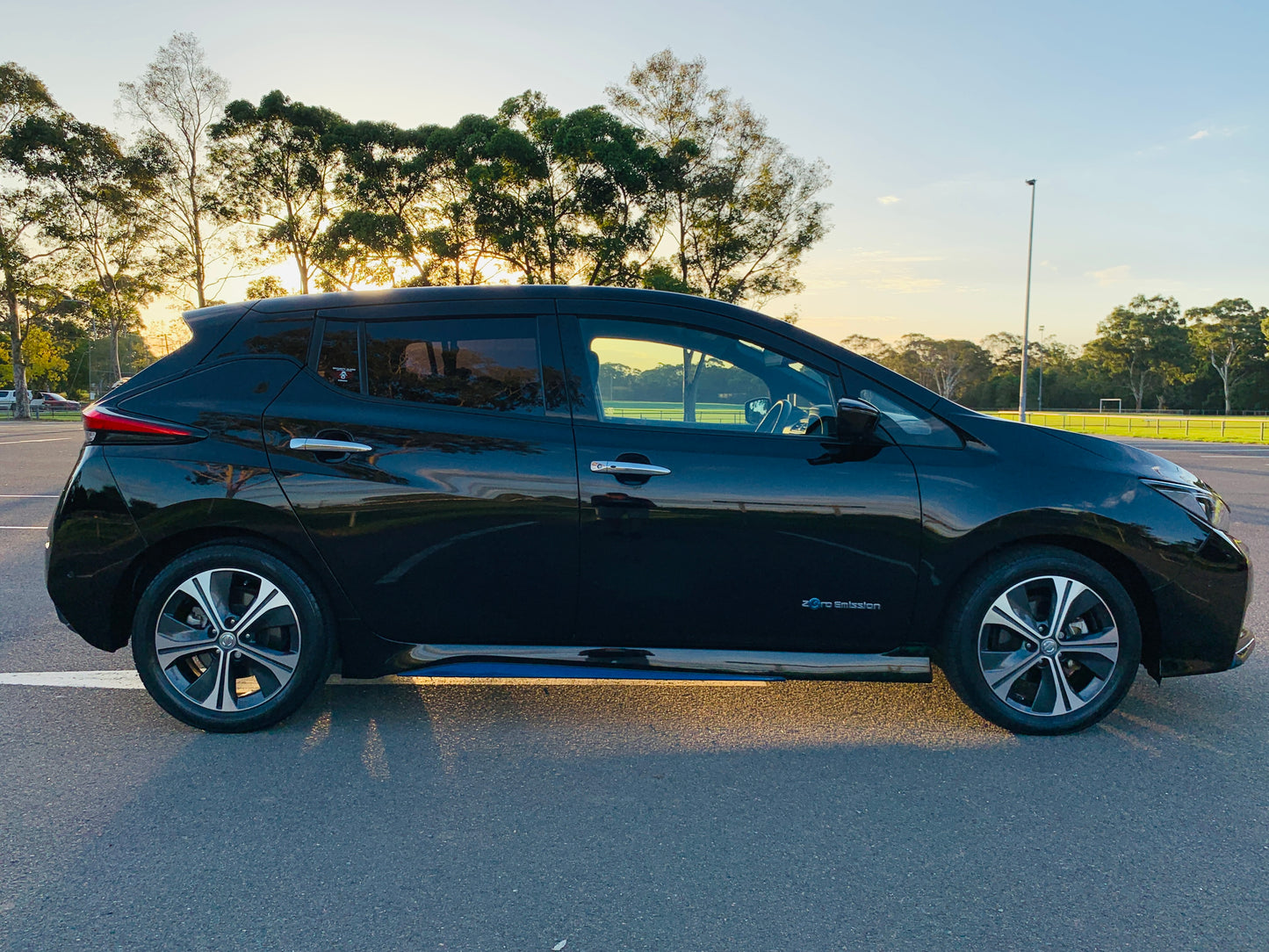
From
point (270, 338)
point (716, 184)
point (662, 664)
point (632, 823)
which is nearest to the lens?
point (632, 823)

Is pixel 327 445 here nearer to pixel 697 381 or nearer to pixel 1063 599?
pixel 697 381

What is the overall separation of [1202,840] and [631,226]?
30881 mm

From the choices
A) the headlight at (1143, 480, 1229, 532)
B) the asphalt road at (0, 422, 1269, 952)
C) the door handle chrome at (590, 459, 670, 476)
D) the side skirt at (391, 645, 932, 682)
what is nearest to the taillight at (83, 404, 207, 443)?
the asphalt road at (0, 422, 1269, 952)

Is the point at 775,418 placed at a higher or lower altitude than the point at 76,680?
higher

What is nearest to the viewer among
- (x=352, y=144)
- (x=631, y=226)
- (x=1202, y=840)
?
(x=1202, y=840)

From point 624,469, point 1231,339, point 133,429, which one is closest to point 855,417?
point 624,469

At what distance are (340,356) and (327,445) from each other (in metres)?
0.39

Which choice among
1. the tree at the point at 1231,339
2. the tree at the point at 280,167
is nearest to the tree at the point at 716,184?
the tree at the point at 280,167

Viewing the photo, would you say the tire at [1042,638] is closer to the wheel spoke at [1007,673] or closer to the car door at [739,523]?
the wheel spoke at [1007,673]

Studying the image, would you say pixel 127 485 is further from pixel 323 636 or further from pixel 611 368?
pixel 611 368

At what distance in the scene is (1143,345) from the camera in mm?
94562

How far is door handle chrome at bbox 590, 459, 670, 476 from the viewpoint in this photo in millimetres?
3162

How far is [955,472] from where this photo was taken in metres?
3.22

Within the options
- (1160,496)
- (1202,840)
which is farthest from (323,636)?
(1160,496)
